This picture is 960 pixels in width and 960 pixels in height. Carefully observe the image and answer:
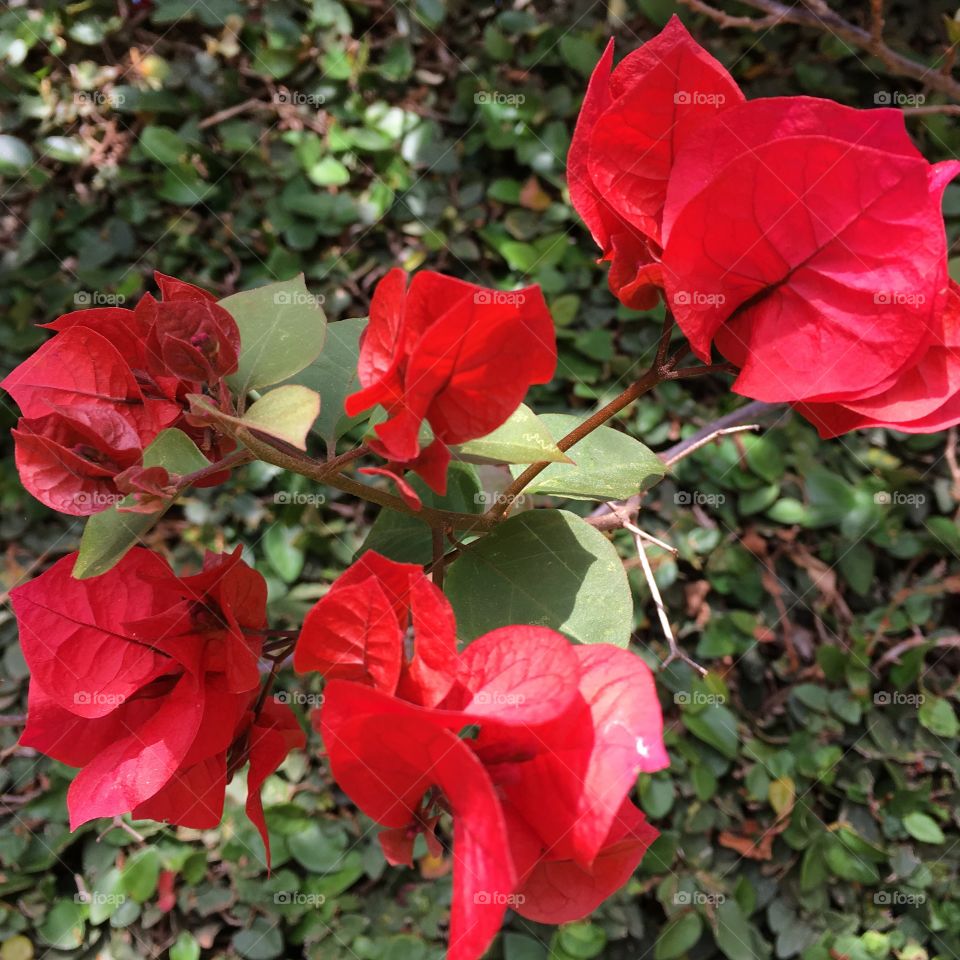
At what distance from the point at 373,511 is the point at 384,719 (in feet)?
3.35

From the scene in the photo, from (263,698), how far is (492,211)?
107cm

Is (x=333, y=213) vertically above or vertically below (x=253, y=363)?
below

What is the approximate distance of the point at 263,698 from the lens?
46cm

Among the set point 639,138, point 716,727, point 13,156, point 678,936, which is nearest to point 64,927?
point 678,936

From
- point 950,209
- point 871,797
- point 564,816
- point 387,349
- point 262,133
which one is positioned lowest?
point 871,797

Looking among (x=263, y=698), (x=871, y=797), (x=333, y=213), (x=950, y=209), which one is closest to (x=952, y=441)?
(x=950, y=209)

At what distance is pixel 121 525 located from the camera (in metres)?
0.36

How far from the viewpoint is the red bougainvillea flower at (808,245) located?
34 centimetres

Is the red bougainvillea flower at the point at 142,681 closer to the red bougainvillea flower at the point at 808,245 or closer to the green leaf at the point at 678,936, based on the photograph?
the red bougainvillea flower at the point at 808,245

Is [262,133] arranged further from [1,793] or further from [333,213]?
[1,793]

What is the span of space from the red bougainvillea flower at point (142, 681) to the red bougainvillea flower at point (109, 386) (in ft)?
0.19

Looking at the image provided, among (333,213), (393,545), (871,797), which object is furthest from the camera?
(333,213)

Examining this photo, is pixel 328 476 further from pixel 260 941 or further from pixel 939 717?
pixel 939 717

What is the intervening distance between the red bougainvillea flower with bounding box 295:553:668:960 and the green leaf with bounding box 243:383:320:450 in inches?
2.2
